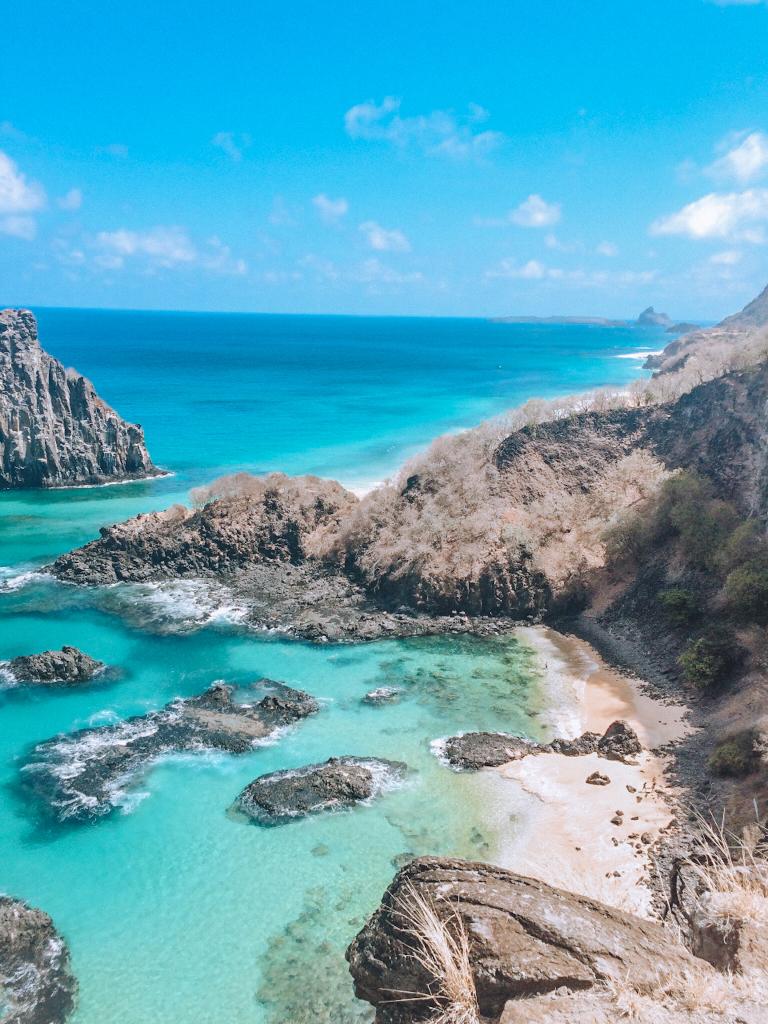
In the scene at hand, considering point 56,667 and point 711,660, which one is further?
point 56,667

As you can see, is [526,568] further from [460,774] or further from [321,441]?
[321,441]

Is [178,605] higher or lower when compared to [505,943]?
lower

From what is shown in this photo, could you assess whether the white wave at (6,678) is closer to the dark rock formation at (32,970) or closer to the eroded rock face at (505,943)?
the dark rock formation at (32,970)

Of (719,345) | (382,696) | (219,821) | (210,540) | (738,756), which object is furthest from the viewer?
(719,345)

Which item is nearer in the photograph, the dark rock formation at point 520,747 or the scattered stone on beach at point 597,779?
the scattered stone on beach at point 597,779

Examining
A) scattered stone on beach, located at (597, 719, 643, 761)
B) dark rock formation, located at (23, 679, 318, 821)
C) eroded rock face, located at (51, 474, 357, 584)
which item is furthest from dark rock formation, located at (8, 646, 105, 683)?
scattered stone on beach, located at (597, 719, 643, 761)

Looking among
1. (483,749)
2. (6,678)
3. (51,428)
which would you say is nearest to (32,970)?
(483,749)

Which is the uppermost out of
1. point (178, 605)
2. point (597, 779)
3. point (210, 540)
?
point (210, 540)

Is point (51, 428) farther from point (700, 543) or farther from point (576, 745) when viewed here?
point (576, 745)

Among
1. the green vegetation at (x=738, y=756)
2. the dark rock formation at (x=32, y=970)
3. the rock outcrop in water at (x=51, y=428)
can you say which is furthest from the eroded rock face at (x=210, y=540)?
the green vegetation at (x=738, y=756)
